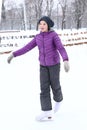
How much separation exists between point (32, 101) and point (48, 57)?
135 cm

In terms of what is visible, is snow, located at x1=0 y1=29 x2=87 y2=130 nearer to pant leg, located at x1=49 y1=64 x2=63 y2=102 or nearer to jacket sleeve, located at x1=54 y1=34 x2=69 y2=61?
pant leg, located at x1=49 y1=64 x2=63 y2=102

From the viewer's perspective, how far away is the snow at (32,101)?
13.1 ft

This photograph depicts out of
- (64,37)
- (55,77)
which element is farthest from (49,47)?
(64,37)

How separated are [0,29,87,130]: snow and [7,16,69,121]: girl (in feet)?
0.71

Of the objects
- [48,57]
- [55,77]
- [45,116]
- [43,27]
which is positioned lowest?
[45,116]

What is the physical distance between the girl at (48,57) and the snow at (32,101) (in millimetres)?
215

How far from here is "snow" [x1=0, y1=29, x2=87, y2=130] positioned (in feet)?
13.1

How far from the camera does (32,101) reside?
16.6ft

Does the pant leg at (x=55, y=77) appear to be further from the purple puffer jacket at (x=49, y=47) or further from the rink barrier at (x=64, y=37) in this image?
the rink barrier at (x=64, y=37)

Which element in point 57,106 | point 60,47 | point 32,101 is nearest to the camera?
point 60,47

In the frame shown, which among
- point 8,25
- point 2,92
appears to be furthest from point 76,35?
point 2,92

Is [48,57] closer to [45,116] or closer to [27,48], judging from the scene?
[27,48]

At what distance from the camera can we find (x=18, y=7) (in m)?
25.6

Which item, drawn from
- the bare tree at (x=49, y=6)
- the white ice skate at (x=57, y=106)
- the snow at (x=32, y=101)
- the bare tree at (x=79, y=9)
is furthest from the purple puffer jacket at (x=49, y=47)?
the bare tree at (x=79, y=9)
